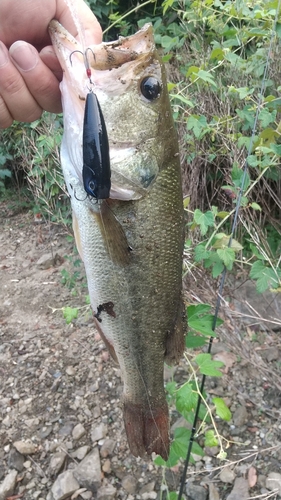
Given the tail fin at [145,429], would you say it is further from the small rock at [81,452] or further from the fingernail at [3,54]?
the fingernail at [3,54]

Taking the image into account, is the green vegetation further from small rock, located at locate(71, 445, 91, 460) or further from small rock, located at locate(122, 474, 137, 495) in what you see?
small rock, located at locate(71, 445, 91, 460)

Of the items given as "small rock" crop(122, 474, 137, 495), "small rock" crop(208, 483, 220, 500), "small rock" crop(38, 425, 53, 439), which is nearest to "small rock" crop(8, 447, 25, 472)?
"small rock" crop(38, 425, 53, 439)

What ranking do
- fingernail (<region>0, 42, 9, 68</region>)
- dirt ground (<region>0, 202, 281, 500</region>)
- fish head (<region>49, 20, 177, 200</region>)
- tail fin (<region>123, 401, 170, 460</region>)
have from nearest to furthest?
fish head (<region>49, 20, 177, 200</region>) < fingernail (<region>0, 42, 9, 68</region>) < tail fin (<region>123, 401, 170, 460</region>) < dirt ground (<region>0, 202, 281, 500</region>)

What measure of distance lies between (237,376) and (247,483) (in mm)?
688

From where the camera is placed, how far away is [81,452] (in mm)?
2510

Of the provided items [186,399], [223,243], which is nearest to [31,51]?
[223,243]

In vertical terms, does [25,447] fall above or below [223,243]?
below

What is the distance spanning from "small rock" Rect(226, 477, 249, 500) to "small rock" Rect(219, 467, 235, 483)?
3 cm

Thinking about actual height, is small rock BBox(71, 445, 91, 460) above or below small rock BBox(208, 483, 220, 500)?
above

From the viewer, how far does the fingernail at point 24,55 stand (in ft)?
4.11

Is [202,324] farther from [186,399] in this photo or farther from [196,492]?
[196,492]

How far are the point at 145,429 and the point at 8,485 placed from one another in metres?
1.20

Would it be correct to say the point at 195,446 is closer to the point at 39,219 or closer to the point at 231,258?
the point at 231,258

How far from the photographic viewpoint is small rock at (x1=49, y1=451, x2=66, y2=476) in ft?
7.95
